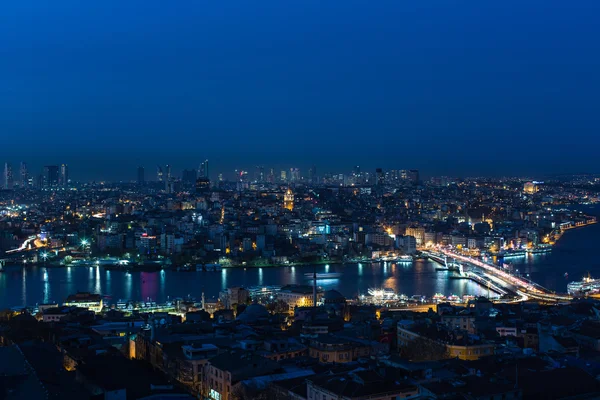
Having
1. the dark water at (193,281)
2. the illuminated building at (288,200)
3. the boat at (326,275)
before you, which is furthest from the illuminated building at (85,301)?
the illuminated building at (288,200)

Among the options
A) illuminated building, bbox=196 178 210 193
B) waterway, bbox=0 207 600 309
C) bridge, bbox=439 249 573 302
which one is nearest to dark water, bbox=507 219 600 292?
waterway, bbox=0 207 600 309

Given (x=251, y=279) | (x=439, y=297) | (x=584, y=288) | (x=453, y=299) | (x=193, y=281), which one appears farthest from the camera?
(x=251, y=279)

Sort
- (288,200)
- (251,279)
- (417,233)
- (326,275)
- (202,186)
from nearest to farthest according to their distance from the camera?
(251,279) < (326,275) < (417,233) < (288,200) < (202,186)

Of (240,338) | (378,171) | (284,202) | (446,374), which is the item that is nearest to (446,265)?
(240,338)

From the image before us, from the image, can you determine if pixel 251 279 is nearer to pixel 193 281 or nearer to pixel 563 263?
pixel 193 281

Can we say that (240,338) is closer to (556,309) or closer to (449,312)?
(449,312)

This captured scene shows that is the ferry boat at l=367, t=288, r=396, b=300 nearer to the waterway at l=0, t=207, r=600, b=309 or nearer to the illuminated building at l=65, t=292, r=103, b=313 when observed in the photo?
the waterway at l=0, t=207, r=600, b=309

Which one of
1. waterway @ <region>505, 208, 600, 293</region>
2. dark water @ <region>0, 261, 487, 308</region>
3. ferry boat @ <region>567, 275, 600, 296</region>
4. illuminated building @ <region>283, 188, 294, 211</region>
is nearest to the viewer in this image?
ferry boat @ <region>567, 275, 600, 296</region>

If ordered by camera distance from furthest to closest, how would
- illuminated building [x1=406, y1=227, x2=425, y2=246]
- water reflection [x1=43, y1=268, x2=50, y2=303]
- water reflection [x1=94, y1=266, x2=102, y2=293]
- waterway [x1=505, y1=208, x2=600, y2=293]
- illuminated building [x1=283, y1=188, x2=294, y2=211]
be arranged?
illuminated building [x1=283, y1=188, x2=294, y2=211]
illuminated building [x1=406, y1=227, x2=425, y2=246]
waterway [x1=505, y1=208, x2=600, y2=293]
water reflection [x1=94, y1=266, x2=102, y2=293]
water reflection [x1=43, y1=268, x2=50, y2=303]

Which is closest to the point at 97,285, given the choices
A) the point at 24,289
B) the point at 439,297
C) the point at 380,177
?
the point at 24,289
